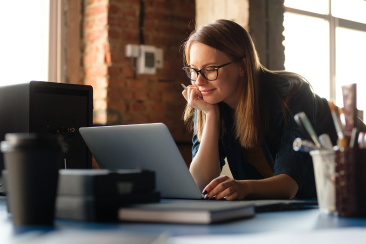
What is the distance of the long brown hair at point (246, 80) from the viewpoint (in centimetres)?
153

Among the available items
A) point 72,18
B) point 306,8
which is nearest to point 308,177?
point 72,18

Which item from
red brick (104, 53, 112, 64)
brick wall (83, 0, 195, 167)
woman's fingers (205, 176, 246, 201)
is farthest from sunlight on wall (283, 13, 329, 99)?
woman's fingers (205, 176, 246, 201)

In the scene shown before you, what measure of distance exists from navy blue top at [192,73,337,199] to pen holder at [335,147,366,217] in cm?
54

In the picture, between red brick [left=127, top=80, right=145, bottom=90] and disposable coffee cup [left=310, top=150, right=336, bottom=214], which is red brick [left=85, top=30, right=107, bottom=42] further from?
disposable coffee cup [left=310, top=150, right=336, bottom=214]

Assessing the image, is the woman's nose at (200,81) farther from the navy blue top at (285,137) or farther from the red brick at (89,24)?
the red brick at (89,24)

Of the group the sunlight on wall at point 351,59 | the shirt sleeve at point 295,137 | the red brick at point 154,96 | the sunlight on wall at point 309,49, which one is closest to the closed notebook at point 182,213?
the shirt sleeve at point 295,137

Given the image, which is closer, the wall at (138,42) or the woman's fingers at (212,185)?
the woman's fingers at (212,185)

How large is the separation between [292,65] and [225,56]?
2.11 meters

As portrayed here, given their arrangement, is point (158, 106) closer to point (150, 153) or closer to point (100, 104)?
point (100, 104)

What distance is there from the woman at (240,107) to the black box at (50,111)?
1.53 feet

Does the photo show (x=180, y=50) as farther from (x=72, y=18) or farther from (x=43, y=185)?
(x=43, y=185)

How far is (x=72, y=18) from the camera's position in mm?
2965

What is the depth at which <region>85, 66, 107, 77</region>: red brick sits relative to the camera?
2865 mm

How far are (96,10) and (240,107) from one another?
1687 mm
